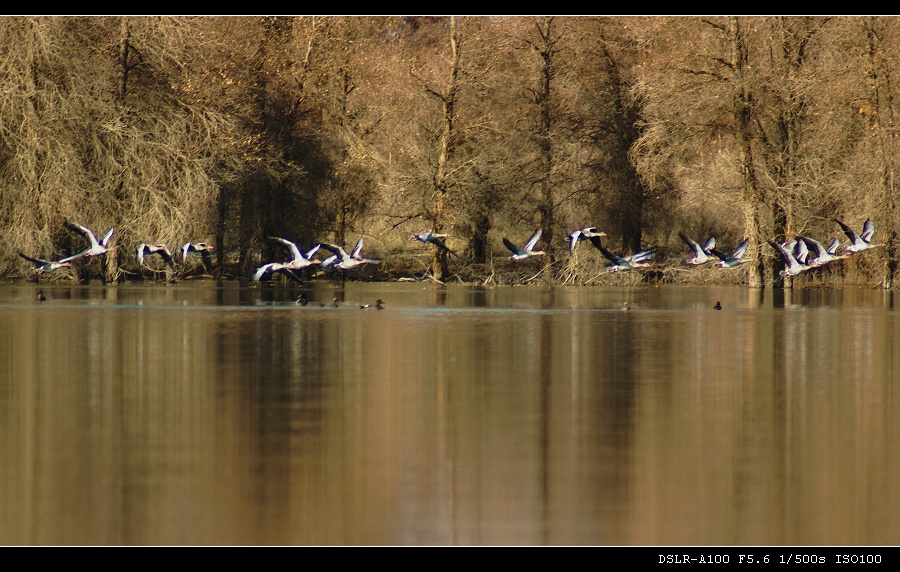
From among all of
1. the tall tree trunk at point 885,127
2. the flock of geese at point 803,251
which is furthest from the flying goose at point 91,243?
the tall tree trunk at point 885,127

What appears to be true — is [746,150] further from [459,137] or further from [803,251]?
[459,137]

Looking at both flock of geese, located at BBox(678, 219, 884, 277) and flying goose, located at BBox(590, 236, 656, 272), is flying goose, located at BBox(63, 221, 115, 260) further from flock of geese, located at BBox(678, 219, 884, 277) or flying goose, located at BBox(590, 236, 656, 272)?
flock of geese, located at BBox(678, 219, 884, 277)

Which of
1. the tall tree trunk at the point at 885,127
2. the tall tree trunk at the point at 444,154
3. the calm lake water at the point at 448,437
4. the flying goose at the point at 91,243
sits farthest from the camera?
the tall tree trunk at the point at 444,154

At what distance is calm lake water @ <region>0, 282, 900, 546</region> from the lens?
9164 mm

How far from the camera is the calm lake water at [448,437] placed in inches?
361

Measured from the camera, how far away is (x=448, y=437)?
12438 millimetres

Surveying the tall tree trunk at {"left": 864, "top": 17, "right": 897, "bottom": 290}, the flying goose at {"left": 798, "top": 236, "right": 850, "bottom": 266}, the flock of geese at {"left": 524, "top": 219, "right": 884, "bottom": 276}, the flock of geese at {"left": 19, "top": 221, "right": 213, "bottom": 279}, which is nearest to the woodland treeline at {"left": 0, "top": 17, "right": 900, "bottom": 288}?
the tall tree trunk at {"left": 864, "top": 17, "right": 897, "bottom": 290}

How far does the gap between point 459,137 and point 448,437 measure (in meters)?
35.5

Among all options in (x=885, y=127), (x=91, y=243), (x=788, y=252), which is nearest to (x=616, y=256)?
(x=788, y=252)

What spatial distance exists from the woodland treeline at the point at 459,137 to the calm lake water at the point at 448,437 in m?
17.2

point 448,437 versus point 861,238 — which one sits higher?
point 861,238

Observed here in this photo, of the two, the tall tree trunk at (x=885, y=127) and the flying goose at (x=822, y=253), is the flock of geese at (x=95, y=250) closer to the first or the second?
the flying goose at (x=822, y=253)

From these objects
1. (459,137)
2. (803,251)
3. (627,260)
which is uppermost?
(459,137)

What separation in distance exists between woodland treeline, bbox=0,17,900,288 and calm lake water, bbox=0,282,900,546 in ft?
56.4
